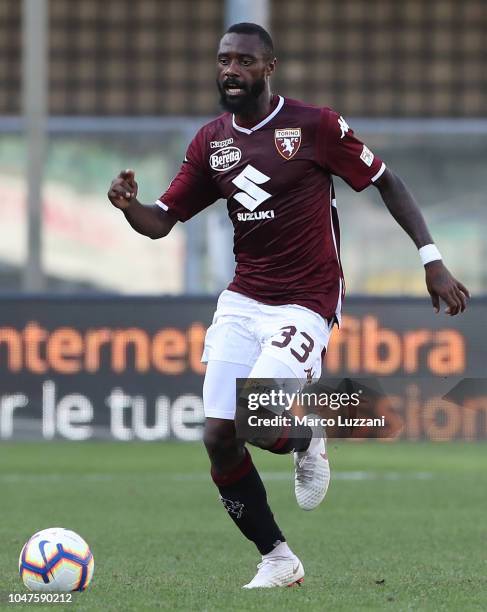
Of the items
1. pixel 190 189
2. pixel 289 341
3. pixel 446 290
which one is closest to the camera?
pixel 446 290

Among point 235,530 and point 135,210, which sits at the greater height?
point 135,210

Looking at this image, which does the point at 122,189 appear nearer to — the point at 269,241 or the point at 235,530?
the point at 269,241

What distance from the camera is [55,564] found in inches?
220

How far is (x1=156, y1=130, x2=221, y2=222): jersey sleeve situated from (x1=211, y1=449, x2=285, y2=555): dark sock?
1024 mm

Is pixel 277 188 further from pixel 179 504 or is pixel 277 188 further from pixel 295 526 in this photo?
pixel 179 504

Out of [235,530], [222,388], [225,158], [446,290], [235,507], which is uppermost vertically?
[225,158]

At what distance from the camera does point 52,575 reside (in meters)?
5.60

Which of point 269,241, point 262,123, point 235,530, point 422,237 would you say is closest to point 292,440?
point 269,241

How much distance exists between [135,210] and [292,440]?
107 centimetres

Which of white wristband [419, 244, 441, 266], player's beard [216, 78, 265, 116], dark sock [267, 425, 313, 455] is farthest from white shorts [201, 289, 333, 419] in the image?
player's beard [216, 78, 265, 116]

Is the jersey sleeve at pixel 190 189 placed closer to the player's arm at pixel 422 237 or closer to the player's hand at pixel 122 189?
the player's hand at pixel 122 189

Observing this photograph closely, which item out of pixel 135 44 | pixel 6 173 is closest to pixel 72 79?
pixel 135 44

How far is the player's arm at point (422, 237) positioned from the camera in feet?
19.0

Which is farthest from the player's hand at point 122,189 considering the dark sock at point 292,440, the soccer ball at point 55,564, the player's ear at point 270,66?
the soccer ball at point 55,564
